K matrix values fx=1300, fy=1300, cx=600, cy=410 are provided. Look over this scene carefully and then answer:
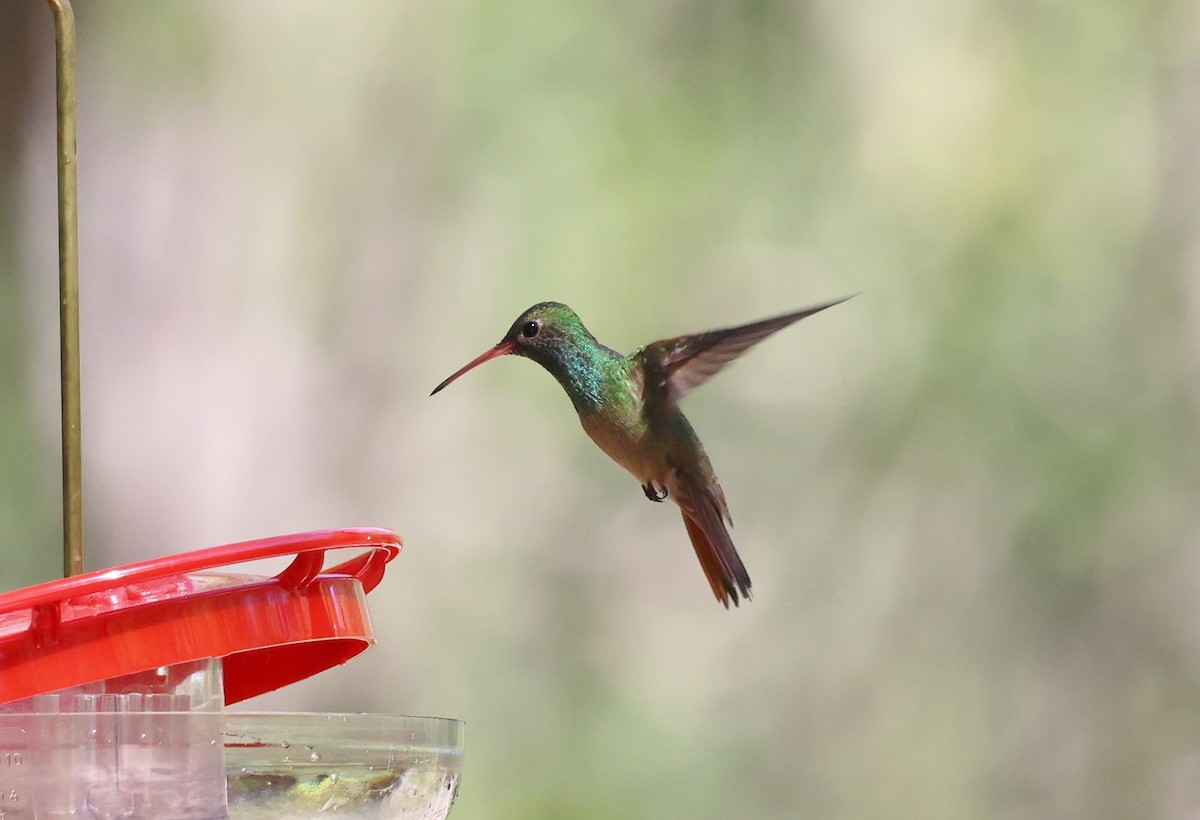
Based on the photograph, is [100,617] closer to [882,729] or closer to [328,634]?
[328,634]

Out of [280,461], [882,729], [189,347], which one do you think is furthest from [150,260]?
[882,729]

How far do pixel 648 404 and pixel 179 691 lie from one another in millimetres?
836

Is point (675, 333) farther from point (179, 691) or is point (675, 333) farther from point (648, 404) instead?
point (179, 691)

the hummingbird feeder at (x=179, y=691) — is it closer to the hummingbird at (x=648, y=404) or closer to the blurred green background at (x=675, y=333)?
the hummingbird at (x=648, y=404)

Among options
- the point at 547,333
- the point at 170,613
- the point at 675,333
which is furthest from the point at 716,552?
the point at 675,333

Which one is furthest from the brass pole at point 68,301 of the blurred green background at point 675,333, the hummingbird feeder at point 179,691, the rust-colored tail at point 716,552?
the blurred green background at point 675,333

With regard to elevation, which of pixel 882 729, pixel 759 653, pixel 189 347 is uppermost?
pixel 189 347

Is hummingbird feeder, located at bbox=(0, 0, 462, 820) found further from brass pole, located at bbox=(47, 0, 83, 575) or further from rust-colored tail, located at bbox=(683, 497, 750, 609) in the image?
rust-colored tail, located at bbox=(683, 497, 750, 609)

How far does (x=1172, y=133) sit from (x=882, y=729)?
156 centimetres

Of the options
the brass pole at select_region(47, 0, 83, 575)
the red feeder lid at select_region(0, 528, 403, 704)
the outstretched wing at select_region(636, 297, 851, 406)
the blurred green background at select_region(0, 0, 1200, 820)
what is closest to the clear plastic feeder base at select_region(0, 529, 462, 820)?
the red feeder lid at select_region(0, 528, 403, 704)

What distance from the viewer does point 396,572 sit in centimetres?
304

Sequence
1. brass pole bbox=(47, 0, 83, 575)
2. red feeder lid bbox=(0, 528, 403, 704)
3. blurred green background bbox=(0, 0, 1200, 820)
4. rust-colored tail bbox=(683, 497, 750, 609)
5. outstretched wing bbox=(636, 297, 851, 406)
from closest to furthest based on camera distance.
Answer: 1. red feeder lid bbox=(0, 528, 403, 704)
2. brass pole bbox=(47, 0, 83, 575)
3. outstretched wing bbox=(636, 297, 851, 406)
4. rust-colored tail bbox=(683, 497, 750, 609)
5. blurred green background bbox=(0, 0, 1200, 820)

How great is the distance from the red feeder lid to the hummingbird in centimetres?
72

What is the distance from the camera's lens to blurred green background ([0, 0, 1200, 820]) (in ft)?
9.64
